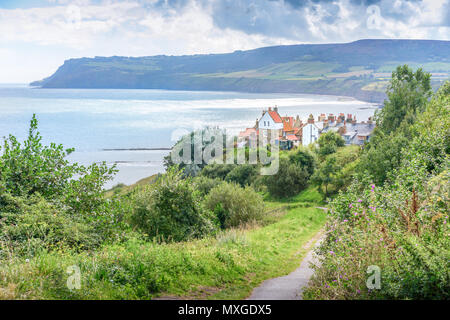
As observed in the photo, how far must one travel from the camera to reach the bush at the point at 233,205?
892 inches

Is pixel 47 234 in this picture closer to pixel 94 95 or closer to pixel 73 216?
pixel 73 216

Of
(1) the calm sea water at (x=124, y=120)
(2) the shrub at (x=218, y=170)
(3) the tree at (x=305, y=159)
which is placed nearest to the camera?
(3) the tree at (x=305, y=159)

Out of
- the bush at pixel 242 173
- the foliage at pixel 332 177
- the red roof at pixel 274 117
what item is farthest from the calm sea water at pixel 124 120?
the foliage at pixel 332 177

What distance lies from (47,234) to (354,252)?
677 cm

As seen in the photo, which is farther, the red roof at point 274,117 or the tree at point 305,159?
the red roof at point 274,117

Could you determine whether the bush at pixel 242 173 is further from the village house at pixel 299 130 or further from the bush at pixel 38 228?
the bush at pixel 38 228

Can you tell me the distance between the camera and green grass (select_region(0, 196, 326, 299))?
591 centimetres

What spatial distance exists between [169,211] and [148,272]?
343 inches

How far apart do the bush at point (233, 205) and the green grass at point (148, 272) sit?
931 cm

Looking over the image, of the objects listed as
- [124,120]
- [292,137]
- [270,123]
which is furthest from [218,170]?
[124,120]

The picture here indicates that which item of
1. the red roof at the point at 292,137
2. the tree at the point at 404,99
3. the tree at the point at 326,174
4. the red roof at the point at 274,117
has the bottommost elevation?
the tree at the point at 326,174

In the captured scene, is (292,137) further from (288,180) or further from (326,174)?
(326,174)

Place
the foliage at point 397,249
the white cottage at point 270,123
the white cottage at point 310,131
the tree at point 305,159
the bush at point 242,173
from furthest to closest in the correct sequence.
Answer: the white cottage at point 270,123 → the white cottage at point 310,131 → the bush at point 242,173 → the tree at point 305,159 → the foliage at point 397,249

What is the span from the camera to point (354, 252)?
22.2 feet
